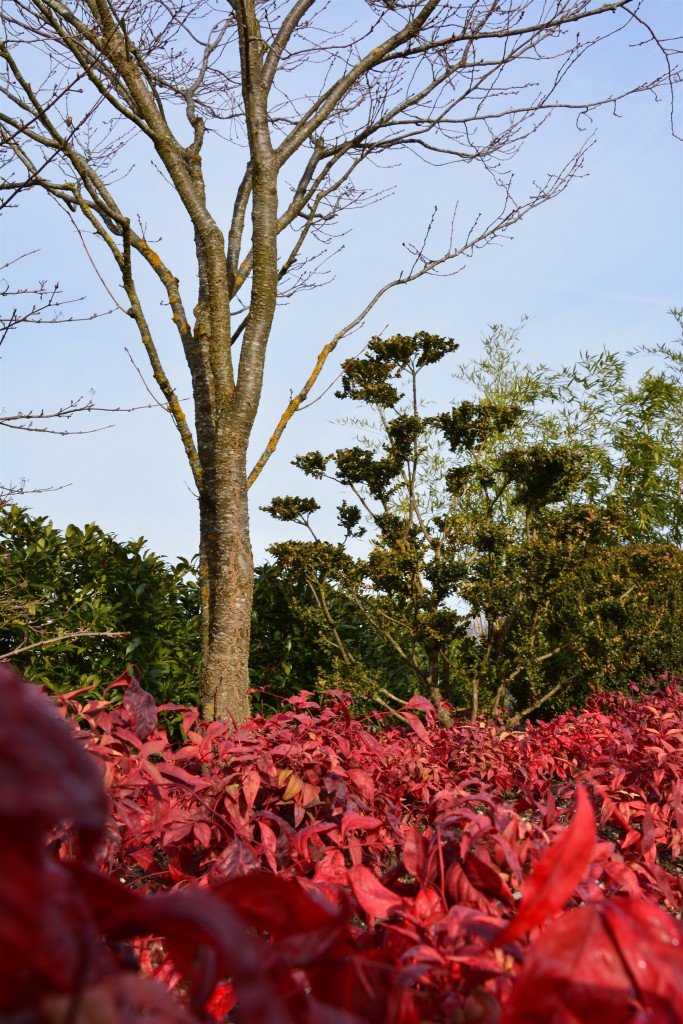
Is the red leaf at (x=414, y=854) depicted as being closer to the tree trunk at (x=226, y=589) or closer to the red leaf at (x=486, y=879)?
the red leaf at (x=486, y=879)

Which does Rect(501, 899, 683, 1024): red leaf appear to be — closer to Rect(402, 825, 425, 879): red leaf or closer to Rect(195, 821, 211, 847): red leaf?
Rect(402, 825, 425, 879): red leaf

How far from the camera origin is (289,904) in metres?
0.62

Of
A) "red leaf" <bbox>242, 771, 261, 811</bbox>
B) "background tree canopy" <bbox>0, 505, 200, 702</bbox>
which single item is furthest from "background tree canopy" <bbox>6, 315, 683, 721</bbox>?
"red leaf" <bbox>242, 771, 261, 811</bbox>

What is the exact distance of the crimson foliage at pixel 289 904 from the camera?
44cm

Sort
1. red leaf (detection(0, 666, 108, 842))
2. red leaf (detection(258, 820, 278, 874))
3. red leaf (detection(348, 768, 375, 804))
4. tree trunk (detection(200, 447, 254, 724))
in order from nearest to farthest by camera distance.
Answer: red leaf (detection(0, 666, 108, 842)) < red leaf (detection(258, 820, 278, 874)) < red leaf (detection(348, 768, 375, 804)) < tree trunk (detection(200, 447, 254, 724))

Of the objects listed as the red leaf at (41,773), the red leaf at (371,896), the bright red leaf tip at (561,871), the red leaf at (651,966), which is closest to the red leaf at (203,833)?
the red leaf at (371,896)

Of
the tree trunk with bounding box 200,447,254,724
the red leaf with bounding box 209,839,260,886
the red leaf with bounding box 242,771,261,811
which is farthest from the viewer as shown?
the tree trunk with bounding box 200,447,254,724

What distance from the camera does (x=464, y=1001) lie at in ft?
2.48

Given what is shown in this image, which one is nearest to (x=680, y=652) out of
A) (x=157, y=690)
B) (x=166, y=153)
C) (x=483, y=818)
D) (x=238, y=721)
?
(x=157, y=690)

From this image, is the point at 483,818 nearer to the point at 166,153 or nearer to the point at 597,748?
the point at 597,748

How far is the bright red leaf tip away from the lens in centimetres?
65

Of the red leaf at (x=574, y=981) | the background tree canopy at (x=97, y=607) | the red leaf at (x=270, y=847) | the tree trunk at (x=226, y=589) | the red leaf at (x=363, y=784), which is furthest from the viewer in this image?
the background tree canopy at (x=97, y=607)

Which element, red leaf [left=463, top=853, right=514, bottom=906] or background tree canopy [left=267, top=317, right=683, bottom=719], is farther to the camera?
background tree canopy [left=267, top=317, right=683, bottom=719]

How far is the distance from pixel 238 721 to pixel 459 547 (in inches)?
112
